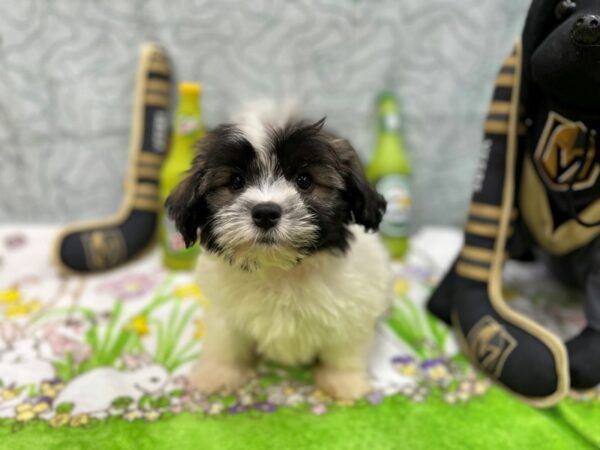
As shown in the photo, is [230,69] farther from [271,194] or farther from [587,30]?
[587,30]

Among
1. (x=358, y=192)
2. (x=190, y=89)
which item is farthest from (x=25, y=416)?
(x=190, y=89)

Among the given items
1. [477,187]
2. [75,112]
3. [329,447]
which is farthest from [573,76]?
[75,112]

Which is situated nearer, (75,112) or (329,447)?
(329,447)

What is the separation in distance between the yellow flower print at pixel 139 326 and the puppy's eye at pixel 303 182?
39.6 inches

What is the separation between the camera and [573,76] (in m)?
1.51

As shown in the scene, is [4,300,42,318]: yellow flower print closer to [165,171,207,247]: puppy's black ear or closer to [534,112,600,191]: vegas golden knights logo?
[165,171,207,247]: puppy's black ear

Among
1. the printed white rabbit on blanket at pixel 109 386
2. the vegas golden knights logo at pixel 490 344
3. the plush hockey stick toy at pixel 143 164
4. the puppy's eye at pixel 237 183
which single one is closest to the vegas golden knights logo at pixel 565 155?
the vegas golden knights logo at pixel 490 344

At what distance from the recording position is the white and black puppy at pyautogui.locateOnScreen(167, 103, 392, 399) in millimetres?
1393

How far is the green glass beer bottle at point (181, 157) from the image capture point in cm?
243

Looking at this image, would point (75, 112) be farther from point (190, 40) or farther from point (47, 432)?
point (47, 432)

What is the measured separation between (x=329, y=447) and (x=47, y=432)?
0.82 m

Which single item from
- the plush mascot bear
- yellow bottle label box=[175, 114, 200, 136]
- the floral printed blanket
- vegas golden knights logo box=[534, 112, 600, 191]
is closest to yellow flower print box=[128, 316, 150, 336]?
the floral printed blanket

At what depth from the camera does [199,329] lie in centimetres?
210

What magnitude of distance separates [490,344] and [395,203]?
0.99m
